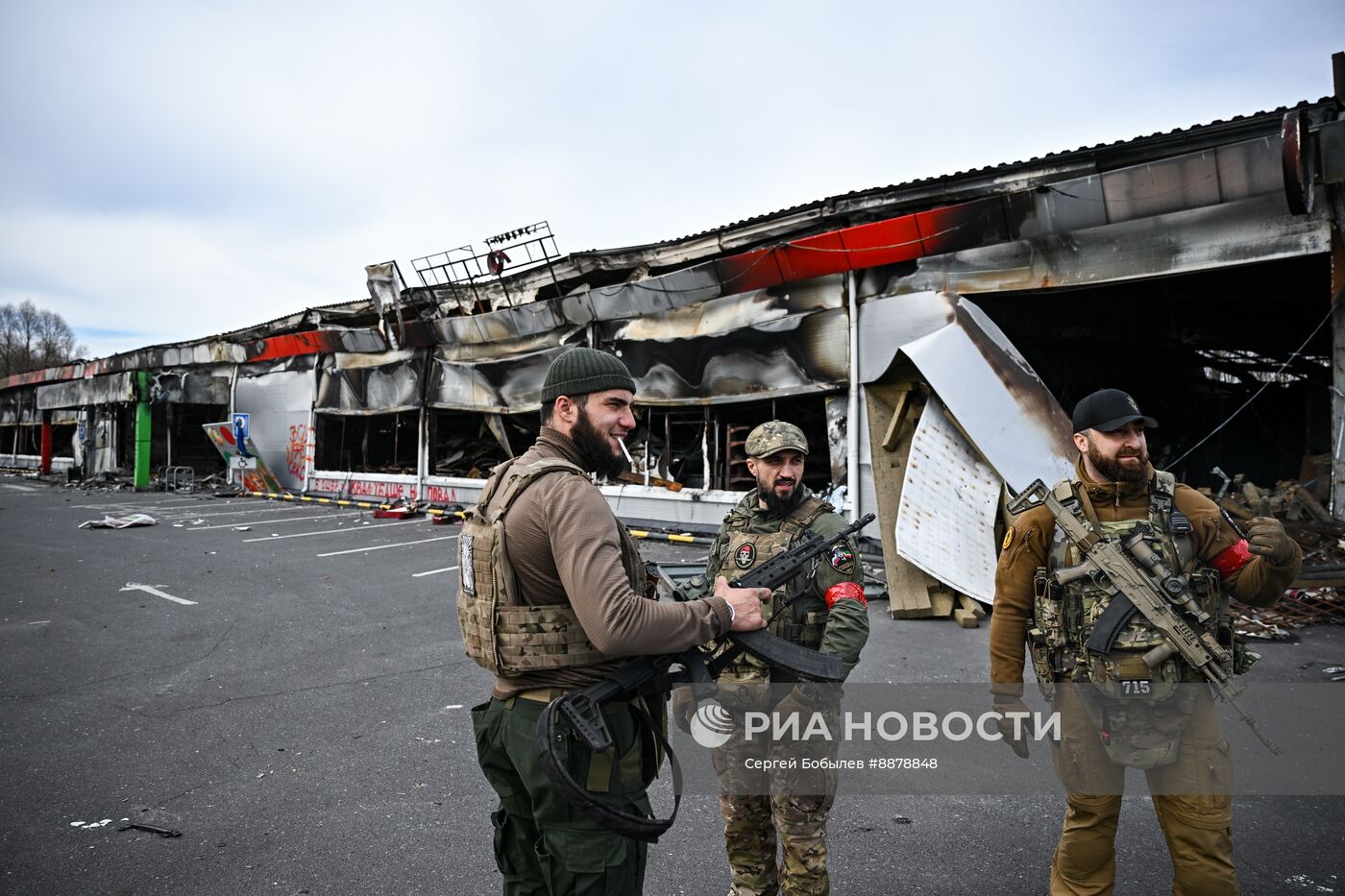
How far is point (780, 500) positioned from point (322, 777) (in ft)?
8.85

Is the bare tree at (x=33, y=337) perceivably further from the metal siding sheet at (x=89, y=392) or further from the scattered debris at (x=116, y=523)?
the scattered debris at (x=116, y=523)

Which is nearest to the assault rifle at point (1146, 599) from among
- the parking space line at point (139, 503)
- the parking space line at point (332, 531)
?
the parking space line at point (332, 531)

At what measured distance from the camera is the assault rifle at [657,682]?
1.75 meters

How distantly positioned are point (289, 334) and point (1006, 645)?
65.9ft

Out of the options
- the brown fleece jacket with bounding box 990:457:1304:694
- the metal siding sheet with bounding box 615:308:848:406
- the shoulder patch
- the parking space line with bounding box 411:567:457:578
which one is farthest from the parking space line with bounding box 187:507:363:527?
the brown fleece jacket with bounding box 990:457:1304:694

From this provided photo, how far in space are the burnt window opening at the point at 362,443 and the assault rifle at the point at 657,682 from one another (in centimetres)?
1743

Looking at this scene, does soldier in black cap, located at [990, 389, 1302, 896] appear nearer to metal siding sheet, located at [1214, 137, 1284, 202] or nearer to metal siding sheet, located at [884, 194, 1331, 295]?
metal siding sheet, located at [1214, 137, 1284, 202]

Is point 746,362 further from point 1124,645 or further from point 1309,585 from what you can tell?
point 1124,645

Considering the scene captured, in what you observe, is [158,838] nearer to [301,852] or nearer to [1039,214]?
[301,852]

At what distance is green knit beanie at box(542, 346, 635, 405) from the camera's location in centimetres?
202

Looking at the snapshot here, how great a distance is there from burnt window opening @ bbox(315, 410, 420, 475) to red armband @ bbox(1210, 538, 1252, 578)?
1799 centimetres

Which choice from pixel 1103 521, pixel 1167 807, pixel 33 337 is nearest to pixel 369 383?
pixel 1103 521

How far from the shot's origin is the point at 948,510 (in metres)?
7.02

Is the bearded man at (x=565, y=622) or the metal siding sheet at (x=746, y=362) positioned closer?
the bearded man at (x=565, y=622)
